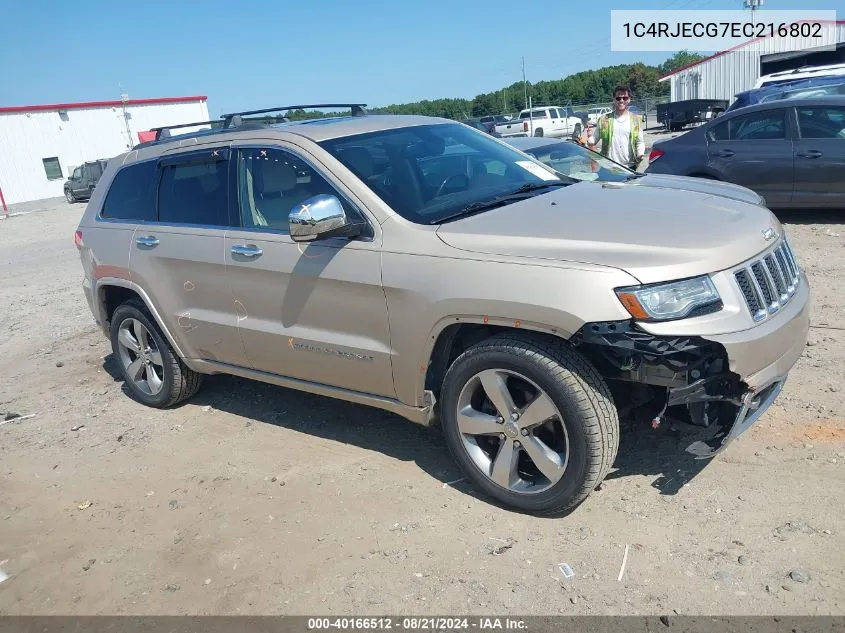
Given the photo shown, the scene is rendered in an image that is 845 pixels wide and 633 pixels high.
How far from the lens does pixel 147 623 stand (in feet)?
10.3

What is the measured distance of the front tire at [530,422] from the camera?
3.18 m

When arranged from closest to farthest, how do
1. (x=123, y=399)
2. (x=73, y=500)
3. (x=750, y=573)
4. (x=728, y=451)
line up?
1. (x=750, y=573)
2. (x=728, y=451)
3. (x=73, y=500)
4. (x=123, y=399)

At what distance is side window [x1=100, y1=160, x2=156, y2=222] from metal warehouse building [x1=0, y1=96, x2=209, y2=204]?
36821 millimetres

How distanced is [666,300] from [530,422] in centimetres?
85

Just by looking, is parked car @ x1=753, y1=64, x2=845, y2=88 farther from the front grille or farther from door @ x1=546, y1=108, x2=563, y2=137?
the front grille

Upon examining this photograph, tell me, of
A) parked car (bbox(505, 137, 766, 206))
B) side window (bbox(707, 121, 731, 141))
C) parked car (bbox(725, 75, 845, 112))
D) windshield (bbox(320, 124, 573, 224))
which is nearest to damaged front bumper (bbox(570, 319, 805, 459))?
windshield (bbox(320, 124, 573, 224))

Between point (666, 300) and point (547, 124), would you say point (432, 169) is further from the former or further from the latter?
point (547, 124)

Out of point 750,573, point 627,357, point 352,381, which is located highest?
point 627,357

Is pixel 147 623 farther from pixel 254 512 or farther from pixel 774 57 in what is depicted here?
pixel 774 57

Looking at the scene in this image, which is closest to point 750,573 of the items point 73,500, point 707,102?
point 73,500

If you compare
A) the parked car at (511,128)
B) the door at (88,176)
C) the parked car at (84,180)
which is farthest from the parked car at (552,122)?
the door at (88,176)

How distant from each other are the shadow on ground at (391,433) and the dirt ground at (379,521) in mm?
17

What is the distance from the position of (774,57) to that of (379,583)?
40685mm

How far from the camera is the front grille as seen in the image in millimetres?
3117
